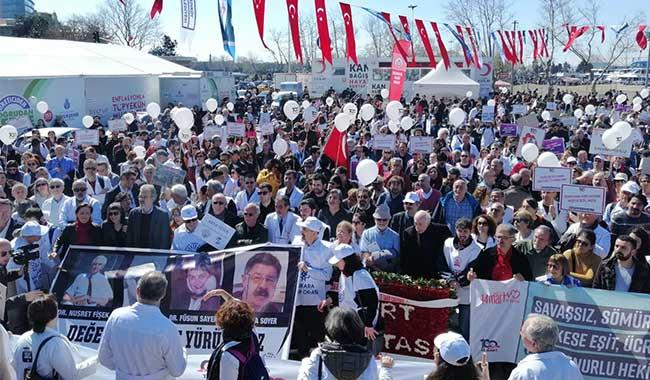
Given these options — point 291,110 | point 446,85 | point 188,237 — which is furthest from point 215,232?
point 446,85

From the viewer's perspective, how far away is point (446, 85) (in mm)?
36312

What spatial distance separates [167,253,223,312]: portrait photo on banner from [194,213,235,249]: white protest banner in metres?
0.38

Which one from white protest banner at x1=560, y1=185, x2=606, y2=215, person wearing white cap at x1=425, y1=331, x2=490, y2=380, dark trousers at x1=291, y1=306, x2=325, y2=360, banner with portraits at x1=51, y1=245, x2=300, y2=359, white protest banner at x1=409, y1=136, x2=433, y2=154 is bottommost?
dark trousers at x1=291, y1=306, x2=325, y2=360

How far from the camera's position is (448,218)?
8.94 meters

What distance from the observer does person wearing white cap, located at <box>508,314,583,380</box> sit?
3.85m

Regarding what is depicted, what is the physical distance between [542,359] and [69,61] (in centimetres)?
3051

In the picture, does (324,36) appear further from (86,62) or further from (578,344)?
(86,62)

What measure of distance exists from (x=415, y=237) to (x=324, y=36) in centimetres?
1188

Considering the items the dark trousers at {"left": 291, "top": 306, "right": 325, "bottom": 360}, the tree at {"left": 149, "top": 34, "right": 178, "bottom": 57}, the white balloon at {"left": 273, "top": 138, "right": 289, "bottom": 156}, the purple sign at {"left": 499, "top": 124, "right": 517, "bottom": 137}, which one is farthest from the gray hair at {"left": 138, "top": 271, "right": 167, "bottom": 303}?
the tree at {"left": 149, "top": 34, "right": 178, "bottom": 57}

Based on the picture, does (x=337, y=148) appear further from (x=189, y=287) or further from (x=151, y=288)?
(x=151, y=288)

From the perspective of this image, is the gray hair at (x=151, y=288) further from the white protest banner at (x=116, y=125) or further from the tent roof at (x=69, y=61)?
the tent roof at (x=69, y=61)

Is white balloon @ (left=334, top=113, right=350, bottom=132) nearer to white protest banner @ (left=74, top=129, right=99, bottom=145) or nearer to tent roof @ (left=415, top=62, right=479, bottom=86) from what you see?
white protest banner @ (left=74, top=129, right=99, bottom=145)

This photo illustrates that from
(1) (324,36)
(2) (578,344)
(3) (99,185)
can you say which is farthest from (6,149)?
(2) (578,344)

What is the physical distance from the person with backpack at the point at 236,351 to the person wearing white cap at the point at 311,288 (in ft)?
7.85
